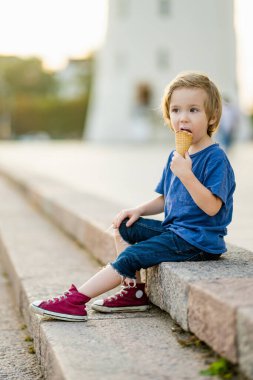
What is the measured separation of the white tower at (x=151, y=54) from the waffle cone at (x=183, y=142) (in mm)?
42070

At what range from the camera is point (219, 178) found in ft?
10.9

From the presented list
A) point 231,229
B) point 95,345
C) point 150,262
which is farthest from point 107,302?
point 231,229

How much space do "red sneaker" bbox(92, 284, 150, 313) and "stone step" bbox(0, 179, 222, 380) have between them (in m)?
0.05

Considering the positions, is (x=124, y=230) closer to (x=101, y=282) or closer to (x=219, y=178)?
(x=101, y=282)

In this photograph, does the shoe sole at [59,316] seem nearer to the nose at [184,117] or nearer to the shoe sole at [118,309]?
the shoe sole at [118,309]

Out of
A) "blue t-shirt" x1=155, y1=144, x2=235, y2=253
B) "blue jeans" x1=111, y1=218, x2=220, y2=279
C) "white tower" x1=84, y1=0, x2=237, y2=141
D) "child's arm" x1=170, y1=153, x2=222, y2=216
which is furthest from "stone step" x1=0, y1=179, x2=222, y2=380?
"white tower" x1=84, y1=0, x2=237, y2=141

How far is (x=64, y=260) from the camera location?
16.5ft

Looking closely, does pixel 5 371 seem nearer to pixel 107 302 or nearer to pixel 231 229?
pixel 107 302

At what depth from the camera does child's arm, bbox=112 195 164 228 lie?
3727 millimetres

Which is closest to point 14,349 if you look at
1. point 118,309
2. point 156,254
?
point 118,309

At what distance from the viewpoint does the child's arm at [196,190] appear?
3.27m

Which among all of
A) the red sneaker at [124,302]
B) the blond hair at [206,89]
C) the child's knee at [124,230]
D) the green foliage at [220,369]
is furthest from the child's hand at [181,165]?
the green foliage at [220,369]

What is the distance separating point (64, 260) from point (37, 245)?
2.29 ft

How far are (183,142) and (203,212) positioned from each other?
0.33 metres
